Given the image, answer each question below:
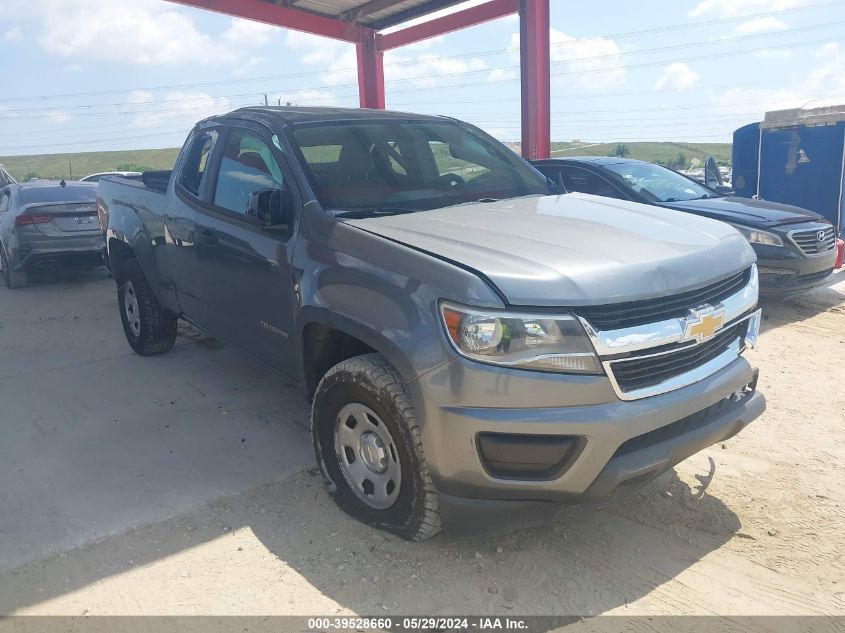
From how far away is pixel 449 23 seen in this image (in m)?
12.4

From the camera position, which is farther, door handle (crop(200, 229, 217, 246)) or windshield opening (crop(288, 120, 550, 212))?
door handle (crop(200, 229, 217, 246))

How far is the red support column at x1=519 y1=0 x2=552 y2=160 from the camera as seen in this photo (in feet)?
35.4

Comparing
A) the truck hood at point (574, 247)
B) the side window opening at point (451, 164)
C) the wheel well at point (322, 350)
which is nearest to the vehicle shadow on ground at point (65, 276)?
the side window opening at point (451, 164)

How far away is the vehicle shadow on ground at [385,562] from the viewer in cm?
277

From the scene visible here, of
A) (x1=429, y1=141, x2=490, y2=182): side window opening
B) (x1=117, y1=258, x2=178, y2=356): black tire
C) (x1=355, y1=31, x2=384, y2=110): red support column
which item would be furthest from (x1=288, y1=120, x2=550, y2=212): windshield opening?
(x1=355, y1=31, x2=384, y2=110): red support column

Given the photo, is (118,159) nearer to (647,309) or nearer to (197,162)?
(197,162)

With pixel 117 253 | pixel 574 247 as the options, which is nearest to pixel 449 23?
pixel 117 253

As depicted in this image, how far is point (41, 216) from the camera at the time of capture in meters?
9.77

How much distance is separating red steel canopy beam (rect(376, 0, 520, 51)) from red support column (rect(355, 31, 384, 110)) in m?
0.16

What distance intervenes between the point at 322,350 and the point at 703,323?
5.64ft

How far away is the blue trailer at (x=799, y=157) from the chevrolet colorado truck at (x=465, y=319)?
729 cm

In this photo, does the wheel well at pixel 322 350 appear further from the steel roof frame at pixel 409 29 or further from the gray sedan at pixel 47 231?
the steel roof frame at pixel 409 29

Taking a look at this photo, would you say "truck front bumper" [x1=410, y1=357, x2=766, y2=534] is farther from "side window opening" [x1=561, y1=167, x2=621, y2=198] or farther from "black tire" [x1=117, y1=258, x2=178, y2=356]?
"side window opening" [x1=561, y1=167, x2=621, y2=198]

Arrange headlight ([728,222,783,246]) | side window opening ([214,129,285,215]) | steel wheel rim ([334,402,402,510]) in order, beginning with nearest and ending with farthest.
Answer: steel wheel rim ([334,402,402,510]), side window opening ([214,129,285,215]), headlight ([728,222,783,246])
